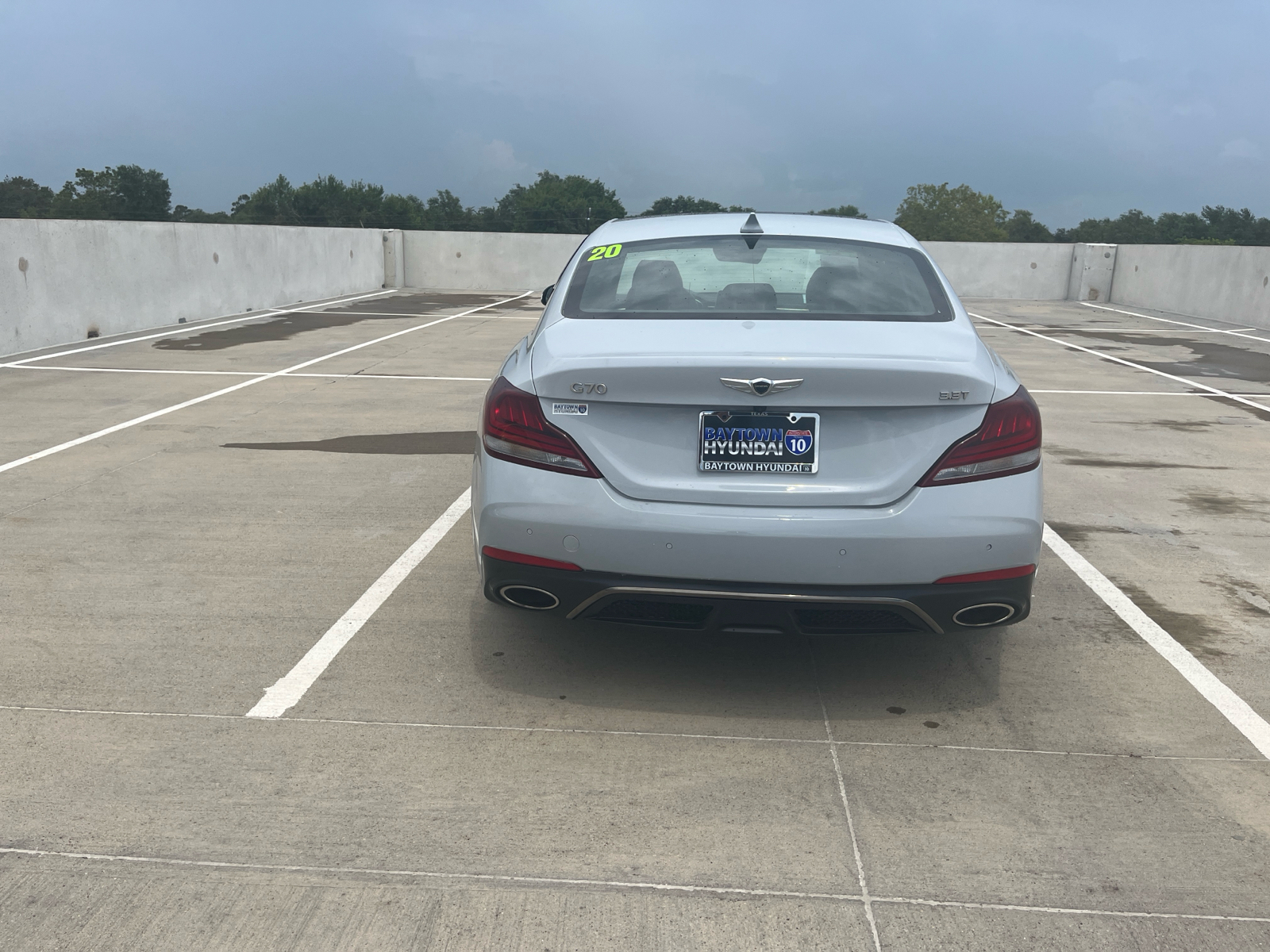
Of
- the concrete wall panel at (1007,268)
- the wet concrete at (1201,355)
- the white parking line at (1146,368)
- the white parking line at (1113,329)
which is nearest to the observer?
the white parking line at (1146,368)

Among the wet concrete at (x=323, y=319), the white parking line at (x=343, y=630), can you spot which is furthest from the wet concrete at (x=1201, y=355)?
the wet concrete at (x=323, y=319)

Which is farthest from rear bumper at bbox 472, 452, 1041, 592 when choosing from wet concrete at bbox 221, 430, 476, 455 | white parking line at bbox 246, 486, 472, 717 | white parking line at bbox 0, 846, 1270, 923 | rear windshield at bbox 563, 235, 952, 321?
wet concrete at bbox 221, 430, 476, 455

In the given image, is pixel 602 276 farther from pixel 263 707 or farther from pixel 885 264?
pixel 263 707

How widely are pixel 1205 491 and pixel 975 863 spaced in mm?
5310

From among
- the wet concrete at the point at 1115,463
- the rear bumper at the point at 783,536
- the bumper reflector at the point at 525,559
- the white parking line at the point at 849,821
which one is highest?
the rear bumper at the point at 783,536

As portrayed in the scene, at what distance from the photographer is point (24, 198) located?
79125 mm

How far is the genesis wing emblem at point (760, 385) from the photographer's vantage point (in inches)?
131

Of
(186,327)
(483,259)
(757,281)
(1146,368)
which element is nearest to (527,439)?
(757,281)

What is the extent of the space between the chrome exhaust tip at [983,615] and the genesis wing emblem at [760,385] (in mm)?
878

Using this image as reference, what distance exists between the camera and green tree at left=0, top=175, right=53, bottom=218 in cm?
7588

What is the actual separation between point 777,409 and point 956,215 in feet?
502

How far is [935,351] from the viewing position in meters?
3.55

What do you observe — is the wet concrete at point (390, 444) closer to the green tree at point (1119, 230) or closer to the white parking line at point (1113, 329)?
the white parking line at point (1113, 329)

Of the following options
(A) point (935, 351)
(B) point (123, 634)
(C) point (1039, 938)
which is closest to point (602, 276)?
(A) point (935, 351)
